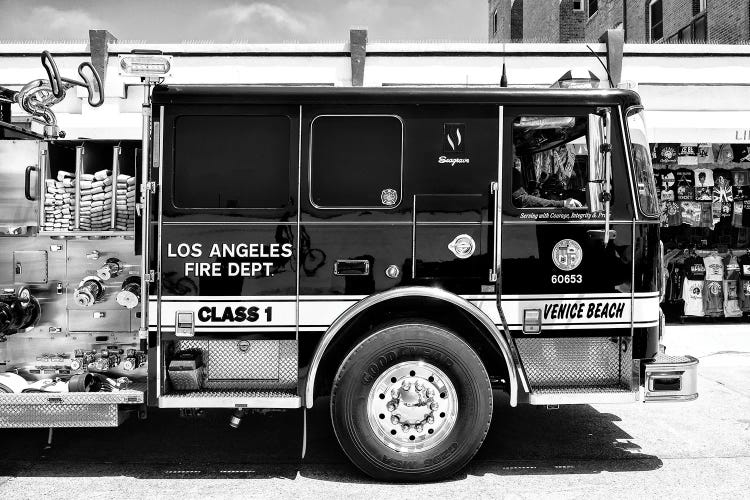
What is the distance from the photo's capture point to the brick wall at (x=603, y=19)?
65.7 ft

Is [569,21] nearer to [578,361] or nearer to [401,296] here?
Result: [578,361]

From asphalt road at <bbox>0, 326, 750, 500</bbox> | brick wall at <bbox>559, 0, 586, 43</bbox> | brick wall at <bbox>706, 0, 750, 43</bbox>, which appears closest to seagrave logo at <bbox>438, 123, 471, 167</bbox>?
asphalt road at <bbox>0, 326, 750, 500</bbox>

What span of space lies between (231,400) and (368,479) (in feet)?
3.35

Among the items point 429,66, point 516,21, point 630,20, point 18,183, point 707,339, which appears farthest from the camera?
point 516,21

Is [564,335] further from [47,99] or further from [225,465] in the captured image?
[47,99]

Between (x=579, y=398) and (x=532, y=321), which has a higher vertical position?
(x=532, y=321)

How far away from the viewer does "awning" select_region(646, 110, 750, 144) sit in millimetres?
10070

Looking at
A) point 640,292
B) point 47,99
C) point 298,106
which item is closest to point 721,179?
point 640,292

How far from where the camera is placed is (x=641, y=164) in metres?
4.70

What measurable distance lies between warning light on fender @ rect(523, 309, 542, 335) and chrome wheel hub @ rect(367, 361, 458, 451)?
63 centimetres

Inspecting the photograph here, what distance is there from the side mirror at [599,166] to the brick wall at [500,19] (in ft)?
81.2

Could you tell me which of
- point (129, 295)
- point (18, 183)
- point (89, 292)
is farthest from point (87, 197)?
point (129, 295)

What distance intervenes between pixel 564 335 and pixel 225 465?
247cm

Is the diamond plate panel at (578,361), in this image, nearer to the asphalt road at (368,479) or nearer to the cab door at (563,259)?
the cab door at (563,259)
